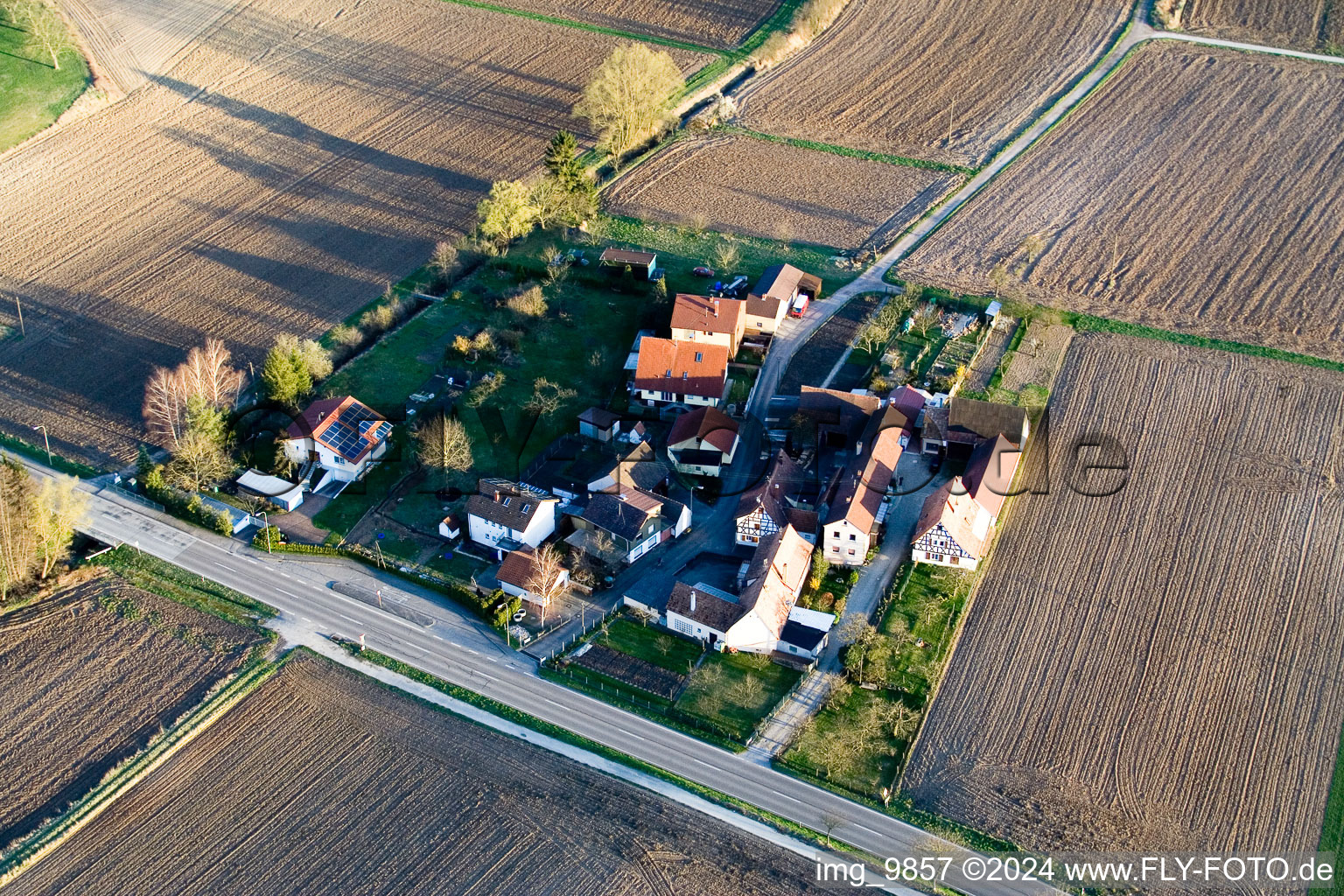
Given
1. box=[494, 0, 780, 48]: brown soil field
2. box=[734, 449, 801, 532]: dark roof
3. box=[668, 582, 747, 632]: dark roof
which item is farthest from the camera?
box=[494, 0, 780, 48]: brown soil field

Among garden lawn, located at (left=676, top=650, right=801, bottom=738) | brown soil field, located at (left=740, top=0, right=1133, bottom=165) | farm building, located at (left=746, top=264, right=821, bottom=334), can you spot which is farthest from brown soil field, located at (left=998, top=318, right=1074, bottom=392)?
garden lawn, located at (left=676, top=650, right=801, bottom=738)

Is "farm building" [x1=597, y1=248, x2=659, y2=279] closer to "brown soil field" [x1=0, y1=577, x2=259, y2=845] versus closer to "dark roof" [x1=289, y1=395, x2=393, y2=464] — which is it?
"dark roof" [x1=289, y1=395, x2=393, y2=464]

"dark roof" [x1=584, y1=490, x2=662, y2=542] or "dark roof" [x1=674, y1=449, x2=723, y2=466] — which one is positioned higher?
"dark roof" [x1=584, y1=490, x2=662, y2=542]

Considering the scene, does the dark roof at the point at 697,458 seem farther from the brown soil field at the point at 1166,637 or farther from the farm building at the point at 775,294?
the brown soil field at the point at 1166,637

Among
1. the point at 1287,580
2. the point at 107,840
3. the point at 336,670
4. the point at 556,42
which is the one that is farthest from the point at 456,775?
the point at 556,42

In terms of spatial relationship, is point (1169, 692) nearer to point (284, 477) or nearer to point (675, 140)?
point (284, 477)

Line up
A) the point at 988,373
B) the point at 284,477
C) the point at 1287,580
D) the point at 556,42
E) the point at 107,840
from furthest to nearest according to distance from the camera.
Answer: the point at 556,42, the point at 988,373, the point at 284,477, the point at 1287,580, the point at 107,840
